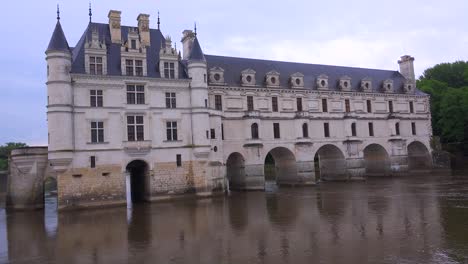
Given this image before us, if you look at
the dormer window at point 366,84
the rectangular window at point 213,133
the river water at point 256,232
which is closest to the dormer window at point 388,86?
the dormer window at point 366,84

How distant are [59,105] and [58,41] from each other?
472 cm

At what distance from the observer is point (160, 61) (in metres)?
34.3

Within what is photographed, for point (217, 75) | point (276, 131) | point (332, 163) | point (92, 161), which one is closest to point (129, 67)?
point (92, 161)

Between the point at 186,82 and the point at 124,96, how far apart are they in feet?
16.8

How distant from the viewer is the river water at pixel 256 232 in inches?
559

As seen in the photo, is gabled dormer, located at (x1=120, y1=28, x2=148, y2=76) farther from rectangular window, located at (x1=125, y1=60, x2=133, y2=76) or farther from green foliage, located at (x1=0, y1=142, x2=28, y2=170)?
green foliage, located at (x1=0, y1=142, x2=28, y2=170)

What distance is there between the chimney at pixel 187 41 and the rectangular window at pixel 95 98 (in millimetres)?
10395

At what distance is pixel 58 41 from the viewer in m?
31.2

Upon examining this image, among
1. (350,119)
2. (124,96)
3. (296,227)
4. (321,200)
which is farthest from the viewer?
(350,119)

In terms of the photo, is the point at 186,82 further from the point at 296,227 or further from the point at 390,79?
the point at 390,79

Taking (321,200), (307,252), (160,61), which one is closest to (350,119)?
(321,200)

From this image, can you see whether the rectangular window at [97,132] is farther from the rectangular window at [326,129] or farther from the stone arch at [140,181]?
the rectangular window at [326,129]

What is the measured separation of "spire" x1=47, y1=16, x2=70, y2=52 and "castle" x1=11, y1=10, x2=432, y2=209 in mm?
67

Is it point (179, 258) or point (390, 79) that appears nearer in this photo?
point (179, 258)
